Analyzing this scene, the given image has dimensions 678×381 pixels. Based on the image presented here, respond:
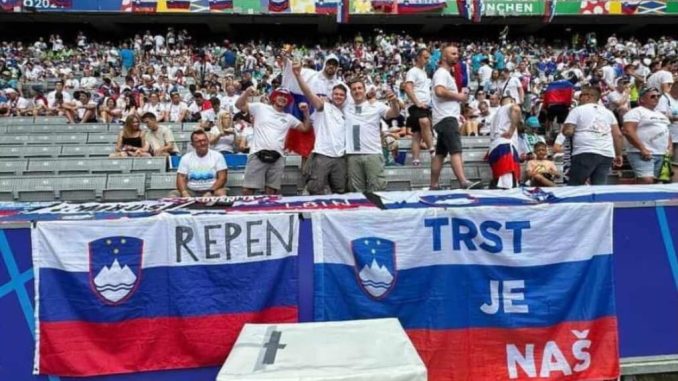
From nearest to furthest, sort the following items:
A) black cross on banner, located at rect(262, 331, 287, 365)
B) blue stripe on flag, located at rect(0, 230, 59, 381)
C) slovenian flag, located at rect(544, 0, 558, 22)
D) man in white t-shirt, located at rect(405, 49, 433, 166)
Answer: black cross on banner, located at rect(262, 331, 287, 365) → blue stripe on flag, located at rect(0, 230, 59, 381) → man in white t-shirt, located at rect(405, 49, 433, 166) → slovenian flag, located at rect(544, 0, 558, 22)

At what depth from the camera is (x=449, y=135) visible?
6.06m

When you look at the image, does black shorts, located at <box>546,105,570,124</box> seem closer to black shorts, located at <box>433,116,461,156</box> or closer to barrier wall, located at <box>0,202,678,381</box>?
black shorts, located at <box>433,116,461,156</box>

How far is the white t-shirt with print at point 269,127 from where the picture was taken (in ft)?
20.4

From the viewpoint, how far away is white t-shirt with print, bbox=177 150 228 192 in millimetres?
6082

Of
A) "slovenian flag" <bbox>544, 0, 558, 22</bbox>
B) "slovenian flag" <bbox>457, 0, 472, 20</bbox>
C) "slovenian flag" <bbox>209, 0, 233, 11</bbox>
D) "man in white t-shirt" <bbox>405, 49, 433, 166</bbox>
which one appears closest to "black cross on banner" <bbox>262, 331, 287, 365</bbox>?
"man in white t-shirt" <bbox>405, 49, 433, 166</bbox>

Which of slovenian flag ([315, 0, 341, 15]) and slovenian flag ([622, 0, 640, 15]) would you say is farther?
slovenian flag ([622, 0, 640, 15])

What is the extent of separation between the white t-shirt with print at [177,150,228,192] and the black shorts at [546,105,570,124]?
6770 mm

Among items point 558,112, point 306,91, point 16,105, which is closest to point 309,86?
point 306,91

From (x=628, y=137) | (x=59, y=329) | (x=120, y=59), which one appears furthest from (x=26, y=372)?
(x=120, y=59)

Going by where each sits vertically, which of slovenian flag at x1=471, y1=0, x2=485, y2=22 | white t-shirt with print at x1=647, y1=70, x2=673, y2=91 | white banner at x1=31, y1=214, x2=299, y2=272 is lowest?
white banner at x1=31, y1=214, x2=299, y2=272

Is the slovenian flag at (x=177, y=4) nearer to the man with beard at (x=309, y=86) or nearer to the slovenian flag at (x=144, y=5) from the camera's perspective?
the slovenian flag at (x=144, y=5)

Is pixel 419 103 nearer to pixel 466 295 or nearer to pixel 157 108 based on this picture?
pixel 466 295

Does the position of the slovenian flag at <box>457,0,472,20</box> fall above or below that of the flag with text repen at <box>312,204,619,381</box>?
above

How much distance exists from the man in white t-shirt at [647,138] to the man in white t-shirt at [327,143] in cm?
324
